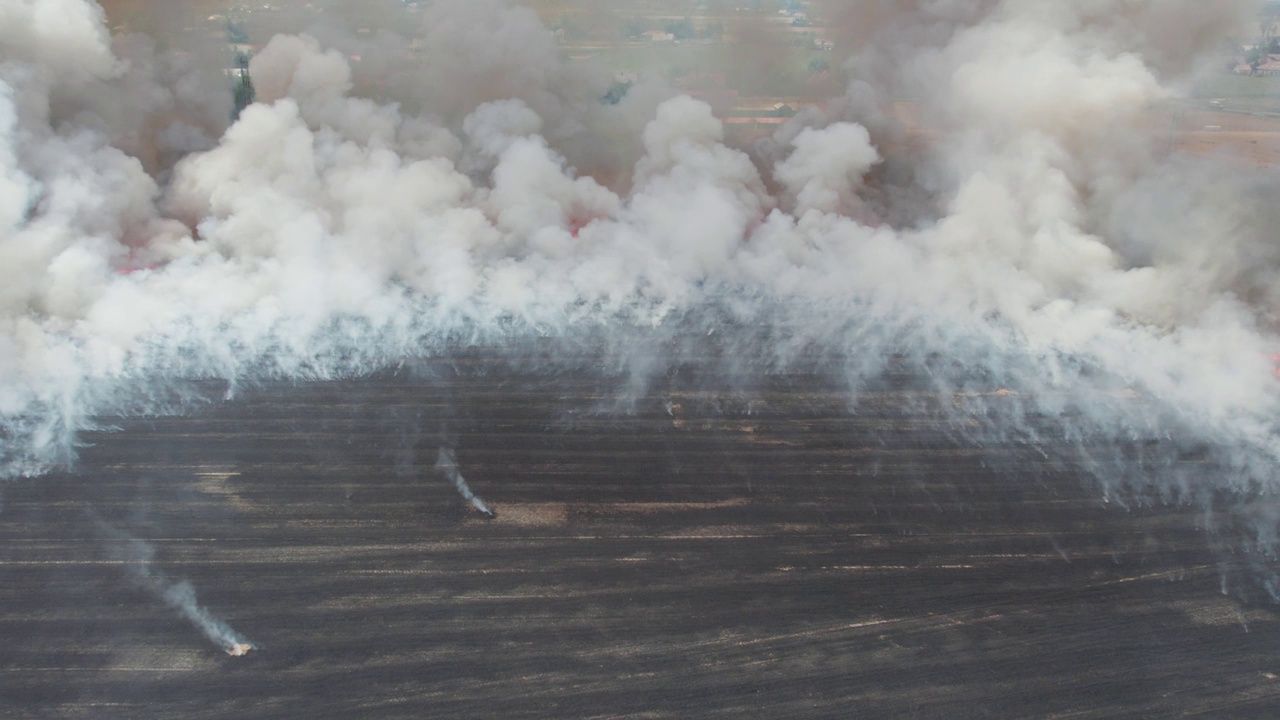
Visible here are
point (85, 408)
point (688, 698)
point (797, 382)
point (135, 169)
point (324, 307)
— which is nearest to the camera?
point (688, 698)

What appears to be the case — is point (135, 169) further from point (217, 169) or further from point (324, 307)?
point (324, 307)

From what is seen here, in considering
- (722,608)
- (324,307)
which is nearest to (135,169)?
(324,307)

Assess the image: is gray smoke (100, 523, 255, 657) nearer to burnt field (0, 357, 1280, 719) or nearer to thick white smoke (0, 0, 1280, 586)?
burnt field (0, 357, 1280, 719)

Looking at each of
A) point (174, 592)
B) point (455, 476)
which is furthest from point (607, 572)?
point (174, 592)

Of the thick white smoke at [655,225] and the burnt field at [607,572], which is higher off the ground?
the thick white smoke at [655,225]

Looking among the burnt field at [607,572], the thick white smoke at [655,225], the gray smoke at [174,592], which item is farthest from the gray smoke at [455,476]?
the thick white smoke at [655,225]

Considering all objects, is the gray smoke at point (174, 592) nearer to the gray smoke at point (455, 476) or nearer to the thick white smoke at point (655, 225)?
the thick white smoke at point (655, 225)

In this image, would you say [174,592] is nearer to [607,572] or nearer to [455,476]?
[455,476]

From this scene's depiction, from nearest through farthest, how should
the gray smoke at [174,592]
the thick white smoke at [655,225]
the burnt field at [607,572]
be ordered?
1. the burnt field at [607,572]
2. the gray smoke at [174,592]
3. the thick white smoke at [655,225]
